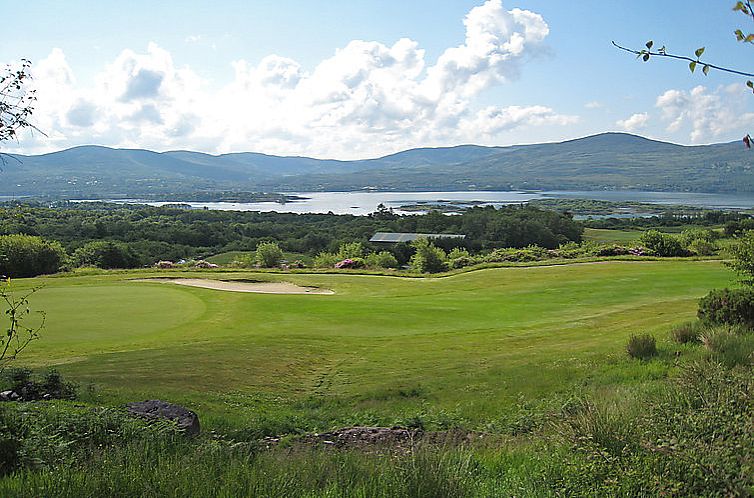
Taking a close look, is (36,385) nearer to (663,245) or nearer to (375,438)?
(375,438)

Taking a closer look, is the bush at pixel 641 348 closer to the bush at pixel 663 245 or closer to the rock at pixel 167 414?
the rock at pixel 167 414

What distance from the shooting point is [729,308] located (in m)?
13.5

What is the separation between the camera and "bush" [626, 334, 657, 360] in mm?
12019

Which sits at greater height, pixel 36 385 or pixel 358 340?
pixel 36 385

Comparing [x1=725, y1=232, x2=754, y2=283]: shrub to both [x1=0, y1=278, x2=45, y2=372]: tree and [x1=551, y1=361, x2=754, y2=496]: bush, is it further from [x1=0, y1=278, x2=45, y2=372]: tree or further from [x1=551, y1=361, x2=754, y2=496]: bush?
[x1=0, y1=278, x2=45, y2=372]: tree

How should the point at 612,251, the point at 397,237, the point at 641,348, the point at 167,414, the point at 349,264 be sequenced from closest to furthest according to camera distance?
1. the point at 167,414
2. the point at 641,348
3. the point at 612,251
4. the point at 349,264
5. the point at 397,237

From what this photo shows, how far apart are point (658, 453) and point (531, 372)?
654 cm

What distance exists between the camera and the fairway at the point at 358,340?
1066 cm

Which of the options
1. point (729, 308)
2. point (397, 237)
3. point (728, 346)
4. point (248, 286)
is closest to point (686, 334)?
point (729, 308)

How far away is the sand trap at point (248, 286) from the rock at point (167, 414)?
1897cm

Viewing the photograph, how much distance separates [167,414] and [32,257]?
3504 cm

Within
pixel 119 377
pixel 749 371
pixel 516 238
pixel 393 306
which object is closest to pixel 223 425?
pixel 119 377

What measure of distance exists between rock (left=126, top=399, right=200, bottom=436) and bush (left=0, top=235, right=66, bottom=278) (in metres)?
32.4

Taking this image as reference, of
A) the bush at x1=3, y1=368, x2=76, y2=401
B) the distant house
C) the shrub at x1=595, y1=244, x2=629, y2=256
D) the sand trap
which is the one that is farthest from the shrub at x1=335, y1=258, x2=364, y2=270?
the distant house
